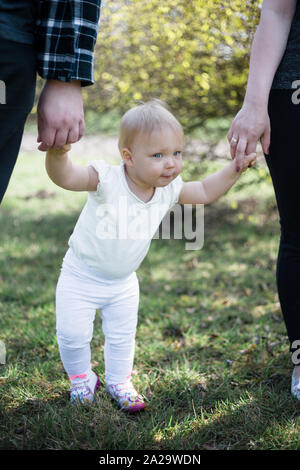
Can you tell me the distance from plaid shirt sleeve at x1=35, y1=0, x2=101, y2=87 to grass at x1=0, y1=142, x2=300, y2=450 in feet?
4.41

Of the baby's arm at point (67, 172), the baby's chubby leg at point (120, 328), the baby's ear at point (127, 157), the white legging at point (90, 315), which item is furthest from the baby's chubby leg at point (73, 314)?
the baby's ear at point (127, 157)

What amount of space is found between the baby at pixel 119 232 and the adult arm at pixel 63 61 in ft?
0.95

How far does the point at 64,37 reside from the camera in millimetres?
1580

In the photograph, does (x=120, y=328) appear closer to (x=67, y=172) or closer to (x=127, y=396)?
(x=127, y=396)

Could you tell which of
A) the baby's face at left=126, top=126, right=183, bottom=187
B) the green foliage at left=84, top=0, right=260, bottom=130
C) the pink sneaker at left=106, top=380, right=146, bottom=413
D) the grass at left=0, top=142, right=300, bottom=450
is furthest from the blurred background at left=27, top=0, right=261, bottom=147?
the pink sneaker at left=106, top=380, right=146, bottom=413

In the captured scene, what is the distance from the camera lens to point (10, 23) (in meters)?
1.46

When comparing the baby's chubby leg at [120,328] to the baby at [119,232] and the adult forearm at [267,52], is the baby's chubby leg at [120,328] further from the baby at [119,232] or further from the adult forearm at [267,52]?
the adult forearm at [267,52]

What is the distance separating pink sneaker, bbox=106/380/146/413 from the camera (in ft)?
7.21

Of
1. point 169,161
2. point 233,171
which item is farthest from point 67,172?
point 233,171

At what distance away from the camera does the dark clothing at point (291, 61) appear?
1.93m

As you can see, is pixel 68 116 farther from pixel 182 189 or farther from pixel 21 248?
pixel 21 248

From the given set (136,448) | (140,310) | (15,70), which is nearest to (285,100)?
(15,70)

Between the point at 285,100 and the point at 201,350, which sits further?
the point at 201,350

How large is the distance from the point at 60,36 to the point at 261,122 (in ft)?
2.73
